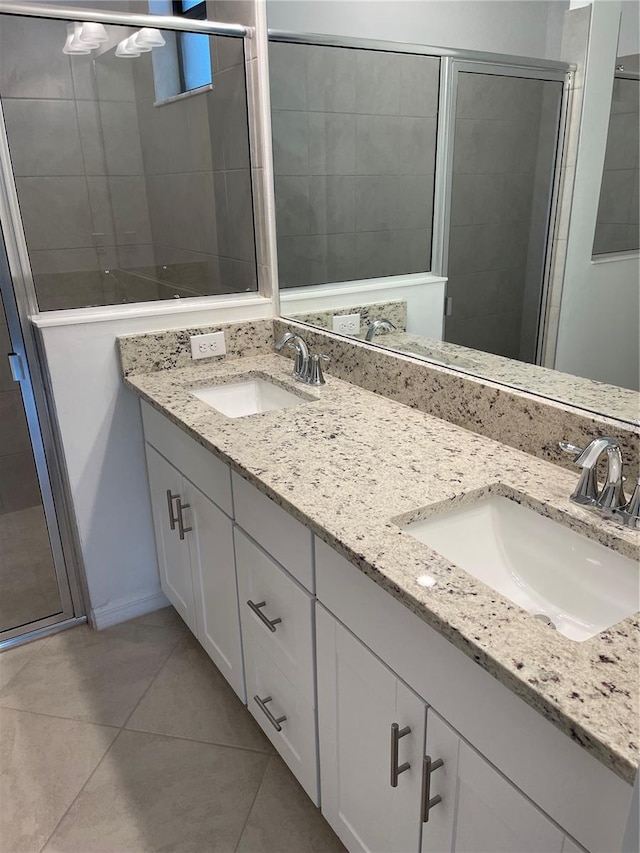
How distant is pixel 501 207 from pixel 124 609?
184 centimetres

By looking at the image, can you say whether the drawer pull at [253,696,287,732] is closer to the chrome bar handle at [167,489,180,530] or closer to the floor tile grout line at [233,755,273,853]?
the floor tile grout line at [233,755,273,853]

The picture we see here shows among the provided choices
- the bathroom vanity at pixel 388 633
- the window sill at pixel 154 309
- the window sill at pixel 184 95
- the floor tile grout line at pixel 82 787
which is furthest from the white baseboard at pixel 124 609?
the window sill at pixel 184 95

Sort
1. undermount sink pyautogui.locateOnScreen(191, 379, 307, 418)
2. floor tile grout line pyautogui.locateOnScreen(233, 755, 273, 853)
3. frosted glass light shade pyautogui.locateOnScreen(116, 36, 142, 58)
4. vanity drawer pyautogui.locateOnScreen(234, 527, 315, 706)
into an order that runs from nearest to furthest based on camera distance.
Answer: vanity drawer pyautogui.locateOnScreen(234, 527, 315, 706) → floor tile grout line pyautogui.locateOnScreen(233, 755, 273, 853) → frosted glass light shade pyautogui.locateOnScreen(116, 36, 142, 58) → undermount sink pyautogui.locateOnScreen(191, 379, 307, 418)

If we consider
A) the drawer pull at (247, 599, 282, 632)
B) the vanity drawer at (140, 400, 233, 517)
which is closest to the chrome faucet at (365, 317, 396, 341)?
the vanity drawer at (140, 400, 233, 517)

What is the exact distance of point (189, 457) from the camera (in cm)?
179

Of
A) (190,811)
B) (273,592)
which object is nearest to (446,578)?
(273,592)

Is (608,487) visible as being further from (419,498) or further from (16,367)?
(16,367)

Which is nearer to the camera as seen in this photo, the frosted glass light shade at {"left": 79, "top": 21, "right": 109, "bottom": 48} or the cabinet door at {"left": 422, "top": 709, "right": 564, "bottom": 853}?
the cabinet door at {"left": 422, "top": 709, "right": 564, "bottom": 853}

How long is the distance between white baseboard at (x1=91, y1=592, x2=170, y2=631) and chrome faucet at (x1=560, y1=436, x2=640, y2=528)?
5.54 ft

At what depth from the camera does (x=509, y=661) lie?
2.65 ft

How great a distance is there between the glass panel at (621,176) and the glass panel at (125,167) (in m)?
1.32

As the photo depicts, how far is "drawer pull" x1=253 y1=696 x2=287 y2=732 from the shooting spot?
1570mm

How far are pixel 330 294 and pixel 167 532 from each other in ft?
3.11

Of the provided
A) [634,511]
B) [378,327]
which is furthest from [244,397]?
[634,511]
